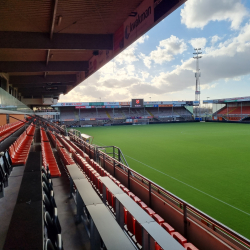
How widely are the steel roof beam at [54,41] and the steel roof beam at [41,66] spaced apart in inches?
133

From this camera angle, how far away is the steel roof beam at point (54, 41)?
5934mm

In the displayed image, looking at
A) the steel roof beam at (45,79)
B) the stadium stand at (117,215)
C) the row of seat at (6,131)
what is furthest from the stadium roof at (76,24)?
the steel roof beam at (45,79)

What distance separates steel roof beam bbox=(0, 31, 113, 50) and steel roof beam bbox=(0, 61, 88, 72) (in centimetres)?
339

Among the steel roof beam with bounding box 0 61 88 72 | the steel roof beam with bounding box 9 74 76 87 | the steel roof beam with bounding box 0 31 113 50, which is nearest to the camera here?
the steel roof beam with bounding box 0 31 113 50

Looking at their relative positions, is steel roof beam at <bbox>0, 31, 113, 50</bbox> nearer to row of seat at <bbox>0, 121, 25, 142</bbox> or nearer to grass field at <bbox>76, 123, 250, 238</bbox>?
row of seat at <bbox>0, 121, 25, 142</bbox>

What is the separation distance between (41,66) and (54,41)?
3.52 metres

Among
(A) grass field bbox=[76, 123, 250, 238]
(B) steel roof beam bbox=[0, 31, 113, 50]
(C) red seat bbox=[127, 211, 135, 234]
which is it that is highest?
(B) steel roof beam bbox=[0, 31, 113, 50]

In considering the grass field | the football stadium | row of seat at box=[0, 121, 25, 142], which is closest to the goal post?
the grass field

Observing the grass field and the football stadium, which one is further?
the grass field

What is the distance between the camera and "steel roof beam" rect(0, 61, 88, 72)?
29.6ft

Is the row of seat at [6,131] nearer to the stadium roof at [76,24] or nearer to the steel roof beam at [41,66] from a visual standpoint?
the steel roof beam at [41,66]

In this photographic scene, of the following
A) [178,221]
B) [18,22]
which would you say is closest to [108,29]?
[18,22]

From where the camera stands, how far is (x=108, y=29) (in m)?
6.18

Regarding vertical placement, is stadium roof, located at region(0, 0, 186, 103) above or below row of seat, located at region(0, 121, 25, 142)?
above
